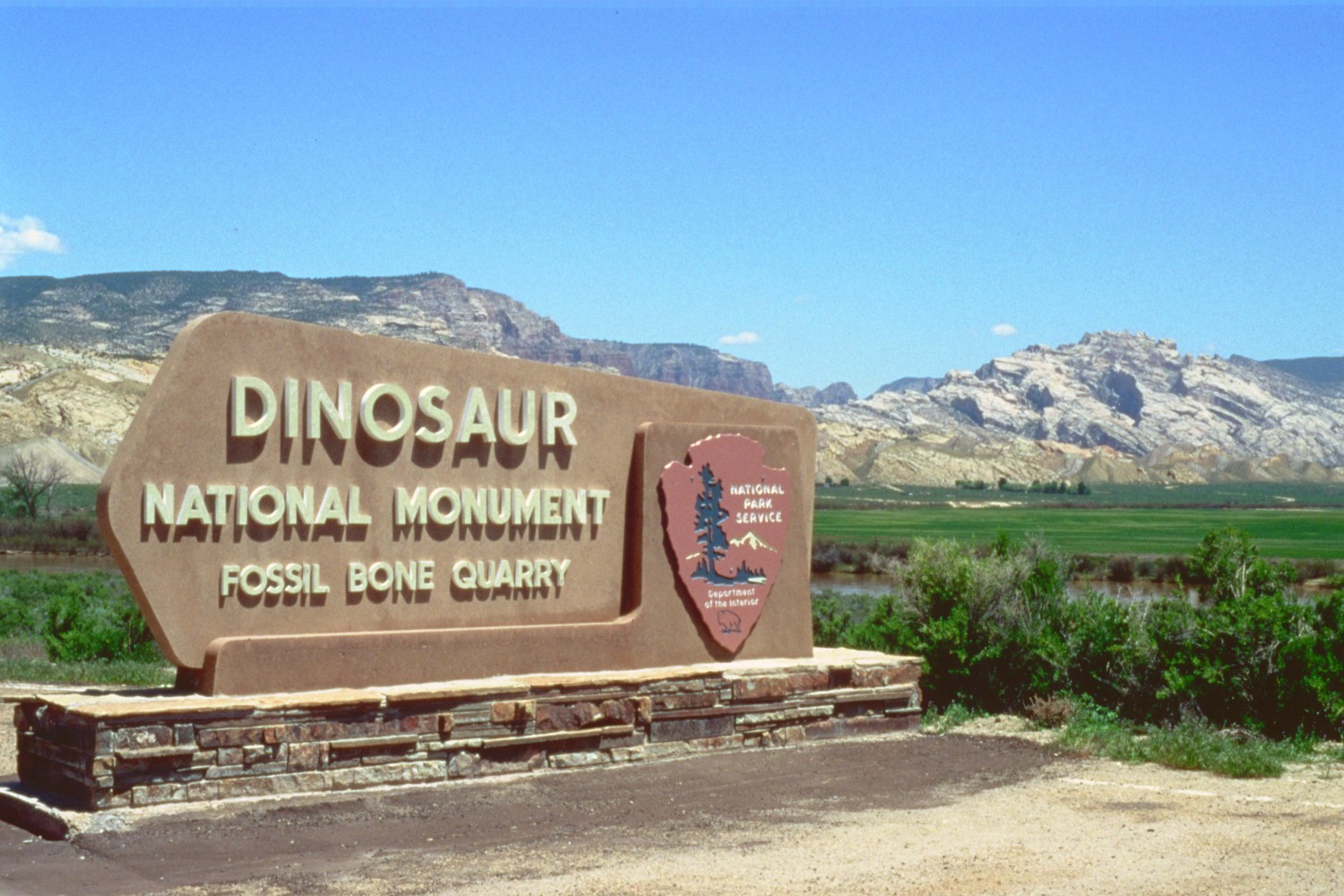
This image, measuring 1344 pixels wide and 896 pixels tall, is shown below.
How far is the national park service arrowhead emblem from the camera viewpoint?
13094mm

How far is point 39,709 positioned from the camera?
1030cm

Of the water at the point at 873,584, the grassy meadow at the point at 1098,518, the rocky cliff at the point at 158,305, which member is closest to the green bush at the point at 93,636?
the grassy meadow at the point at 1098,518

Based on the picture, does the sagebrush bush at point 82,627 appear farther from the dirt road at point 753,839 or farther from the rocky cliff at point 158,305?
the rocky cliff at point 158,305

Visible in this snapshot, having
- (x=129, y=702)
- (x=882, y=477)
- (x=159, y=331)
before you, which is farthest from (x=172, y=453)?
(x=882, y=477)

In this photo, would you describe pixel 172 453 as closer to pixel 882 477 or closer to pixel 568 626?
pixel 568 626

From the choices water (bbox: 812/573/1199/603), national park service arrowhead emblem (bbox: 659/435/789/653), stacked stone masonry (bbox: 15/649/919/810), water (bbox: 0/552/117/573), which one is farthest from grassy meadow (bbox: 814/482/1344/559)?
water (bbox: 0/552/117/573)

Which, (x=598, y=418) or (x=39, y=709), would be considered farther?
(x=598, y=418)

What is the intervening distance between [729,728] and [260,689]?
4.04 m

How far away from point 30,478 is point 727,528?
64256mm

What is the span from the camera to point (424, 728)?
10.9 meters

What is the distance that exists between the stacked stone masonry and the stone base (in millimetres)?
11

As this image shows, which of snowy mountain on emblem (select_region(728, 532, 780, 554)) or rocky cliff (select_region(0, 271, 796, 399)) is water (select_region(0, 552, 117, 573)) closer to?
snowy mountain on emblem (select_region(728, 532, 780, 554))

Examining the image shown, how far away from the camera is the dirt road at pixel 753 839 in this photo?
8359 mm

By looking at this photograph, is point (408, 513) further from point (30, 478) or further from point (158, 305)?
point (158, 305)
